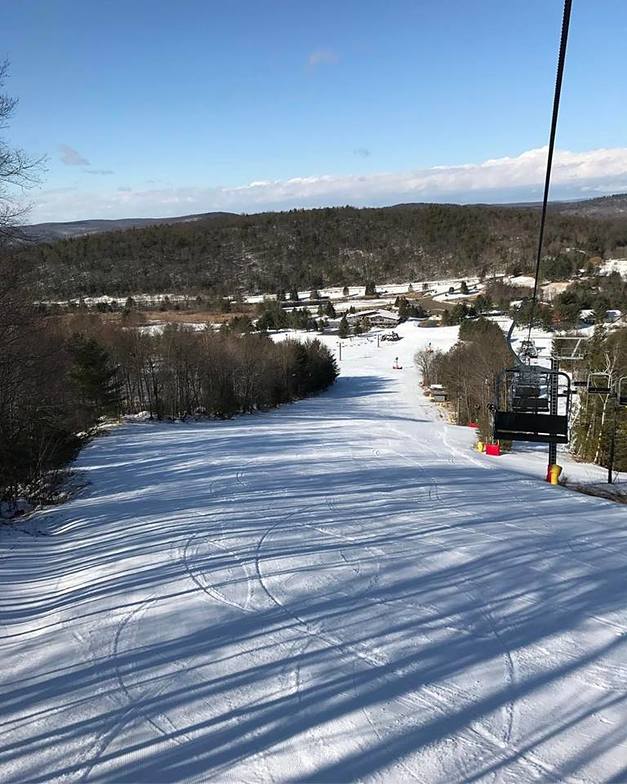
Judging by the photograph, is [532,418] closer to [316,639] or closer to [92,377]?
[316,639]

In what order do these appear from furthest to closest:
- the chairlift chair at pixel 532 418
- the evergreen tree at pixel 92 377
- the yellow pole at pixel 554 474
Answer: the evergreen tree at pixel 92 377 < the yellow pole at pixel 554 474 < the chairlift chair at pixel 532 418

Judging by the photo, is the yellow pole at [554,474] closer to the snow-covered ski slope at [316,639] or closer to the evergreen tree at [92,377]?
the snow-covered ski slope at [316,639]

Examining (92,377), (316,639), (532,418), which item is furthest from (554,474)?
(92,377)

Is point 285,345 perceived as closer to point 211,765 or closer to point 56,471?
point 56,471

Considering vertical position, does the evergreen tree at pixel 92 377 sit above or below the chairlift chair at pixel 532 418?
below

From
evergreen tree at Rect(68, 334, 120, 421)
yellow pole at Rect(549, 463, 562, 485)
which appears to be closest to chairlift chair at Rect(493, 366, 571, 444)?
yellow pole at Rect(549, 463, 562, 485)

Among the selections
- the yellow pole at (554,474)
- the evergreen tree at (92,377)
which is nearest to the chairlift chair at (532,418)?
the yellow pole at (554,474)

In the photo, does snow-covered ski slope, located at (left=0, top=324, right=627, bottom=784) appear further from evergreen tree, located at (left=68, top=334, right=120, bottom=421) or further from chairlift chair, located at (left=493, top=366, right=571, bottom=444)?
evergreen tree, located at (left=68, top=334, right=120, bottom=421)

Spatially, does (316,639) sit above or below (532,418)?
above
